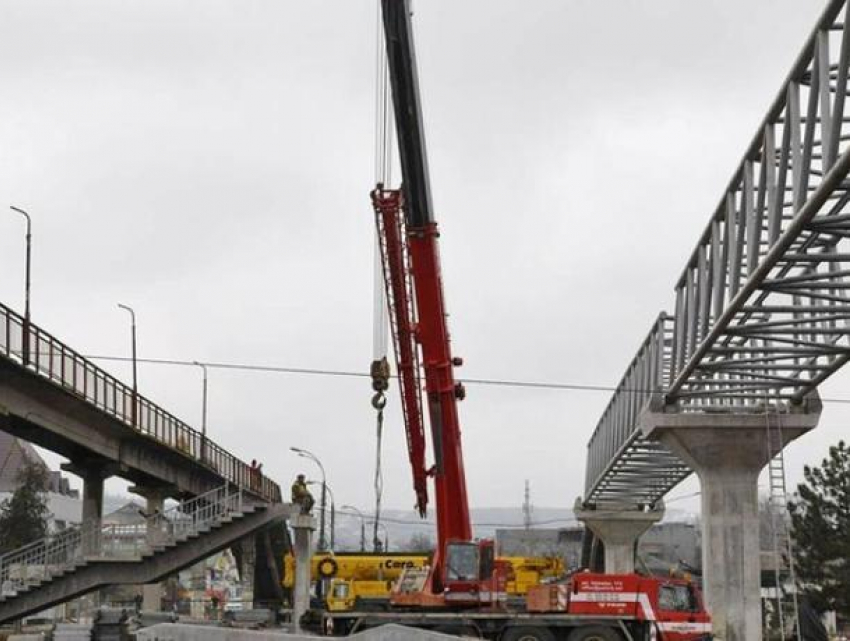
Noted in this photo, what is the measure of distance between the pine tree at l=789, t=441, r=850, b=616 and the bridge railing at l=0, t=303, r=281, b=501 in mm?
27869

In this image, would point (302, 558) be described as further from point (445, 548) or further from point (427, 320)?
point (427, 320)

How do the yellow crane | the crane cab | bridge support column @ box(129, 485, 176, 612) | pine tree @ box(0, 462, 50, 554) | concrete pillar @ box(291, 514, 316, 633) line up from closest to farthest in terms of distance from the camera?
1. the crane cab
2. the yellow crane
3. bridge support column @ box(129, 485, 176, 612)
4. concrete pillar @ box(291, 514, 316, 633)
5. pine tree @ box(0, 462, 50, 554)

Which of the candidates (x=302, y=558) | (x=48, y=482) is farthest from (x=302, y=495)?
(x=48, y=482)

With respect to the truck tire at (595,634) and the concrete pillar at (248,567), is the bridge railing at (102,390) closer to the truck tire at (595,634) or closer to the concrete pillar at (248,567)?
the concrete pillar at (248,567)

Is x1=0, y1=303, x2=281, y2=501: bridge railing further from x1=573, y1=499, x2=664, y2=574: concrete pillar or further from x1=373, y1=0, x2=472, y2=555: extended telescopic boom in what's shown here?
x1=573, y1=499, x2=664, y2=574: concrete pillar

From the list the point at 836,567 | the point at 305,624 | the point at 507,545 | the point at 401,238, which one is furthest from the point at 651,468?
the point at 507,545

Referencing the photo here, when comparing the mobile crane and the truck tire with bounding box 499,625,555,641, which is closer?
the mobile crane

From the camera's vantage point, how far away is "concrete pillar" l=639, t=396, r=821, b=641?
36.9 metres

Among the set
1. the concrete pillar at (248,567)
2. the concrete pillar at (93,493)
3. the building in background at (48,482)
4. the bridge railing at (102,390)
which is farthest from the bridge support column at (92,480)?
the building in background at (48,482)

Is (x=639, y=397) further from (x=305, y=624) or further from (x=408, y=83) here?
(x=408, y=83)

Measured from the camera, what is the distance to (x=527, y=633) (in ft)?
98.4

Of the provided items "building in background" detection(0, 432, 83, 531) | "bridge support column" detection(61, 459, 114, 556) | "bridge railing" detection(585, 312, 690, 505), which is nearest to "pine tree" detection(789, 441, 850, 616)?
"bridge railing" detection(585, 312, 690, 505)

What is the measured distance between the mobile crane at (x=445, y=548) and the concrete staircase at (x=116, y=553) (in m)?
14.9

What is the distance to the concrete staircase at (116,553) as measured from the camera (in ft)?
142
